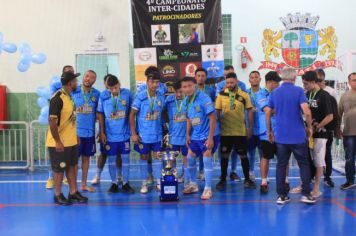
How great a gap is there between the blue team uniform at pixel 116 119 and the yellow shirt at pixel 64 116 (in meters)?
0.69

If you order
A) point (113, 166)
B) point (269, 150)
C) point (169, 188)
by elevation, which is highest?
point (269, 150)

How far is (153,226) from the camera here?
4516 mm

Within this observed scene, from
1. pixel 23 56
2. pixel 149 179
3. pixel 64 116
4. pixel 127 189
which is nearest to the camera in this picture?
pixel 64 116

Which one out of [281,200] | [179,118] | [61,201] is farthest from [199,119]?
[61,201]

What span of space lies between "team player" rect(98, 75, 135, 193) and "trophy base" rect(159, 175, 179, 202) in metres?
0.84

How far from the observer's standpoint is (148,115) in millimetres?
5809

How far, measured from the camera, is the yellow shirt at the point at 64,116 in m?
5.04

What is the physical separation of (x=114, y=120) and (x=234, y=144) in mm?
1790

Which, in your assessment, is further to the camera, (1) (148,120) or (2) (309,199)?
(1) (148,120)

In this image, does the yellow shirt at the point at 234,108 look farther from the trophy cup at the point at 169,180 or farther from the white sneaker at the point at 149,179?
the white sneaker at the point at 149,179

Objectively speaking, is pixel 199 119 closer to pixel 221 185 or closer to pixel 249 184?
pixel 221 185

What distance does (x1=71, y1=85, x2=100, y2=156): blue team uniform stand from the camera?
5.99 m

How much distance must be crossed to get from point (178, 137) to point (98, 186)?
5.42ft

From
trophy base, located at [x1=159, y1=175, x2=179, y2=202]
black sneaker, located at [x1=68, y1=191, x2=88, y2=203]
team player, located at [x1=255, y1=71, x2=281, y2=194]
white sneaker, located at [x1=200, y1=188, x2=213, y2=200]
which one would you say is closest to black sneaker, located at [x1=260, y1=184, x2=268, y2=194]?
team player, located at [x1=255, y1=71, x2=281, y2=194]
